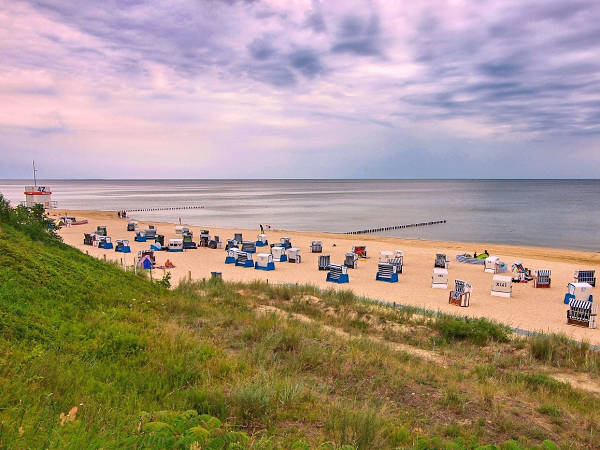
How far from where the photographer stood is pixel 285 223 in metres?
57.8

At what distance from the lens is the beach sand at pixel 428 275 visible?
602 inches

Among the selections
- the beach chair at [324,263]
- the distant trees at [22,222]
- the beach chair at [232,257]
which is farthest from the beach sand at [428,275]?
the distant trees at [22,222]

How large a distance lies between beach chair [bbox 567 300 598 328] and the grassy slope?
216 inches

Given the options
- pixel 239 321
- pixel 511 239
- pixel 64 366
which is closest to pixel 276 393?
pixel 64 366

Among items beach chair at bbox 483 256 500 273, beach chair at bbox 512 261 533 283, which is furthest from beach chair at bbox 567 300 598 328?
beach chair at bbox 483 256 500 273

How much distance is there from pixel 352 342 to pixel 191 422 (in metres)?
5.08

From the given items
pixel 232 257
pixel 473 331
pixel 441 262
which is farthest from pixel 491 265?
pixel 473 331

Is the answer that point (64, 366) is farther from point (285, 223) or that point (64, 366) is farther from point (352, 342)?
point (285, 223)

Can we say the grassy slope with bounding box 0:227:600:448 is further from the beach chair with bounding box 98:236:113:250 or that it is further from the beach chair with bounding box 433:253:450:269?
the beach chair with bounding box 98:236:113:250

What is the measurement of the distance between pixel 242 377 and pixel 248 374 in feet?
0.54

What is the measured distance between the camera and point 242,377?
5.48 metres

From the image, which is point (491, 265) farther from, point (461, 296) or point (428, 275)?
point (461, 296)

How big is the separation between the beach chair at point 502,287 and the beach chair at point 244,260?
42.4 feet

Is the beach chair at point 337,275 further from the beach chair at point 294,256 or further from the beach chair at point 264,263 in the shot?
the beach chair at point 294,256
